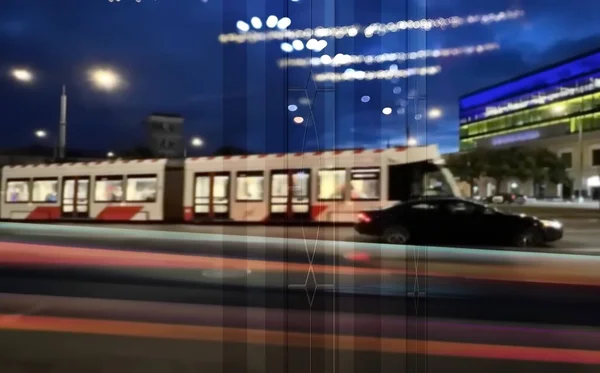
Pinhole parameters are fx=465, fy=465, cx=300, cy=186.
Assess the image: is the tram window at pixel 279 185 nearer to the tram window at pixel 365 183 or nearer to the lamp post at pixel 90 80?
the tram window at pixel 365 183

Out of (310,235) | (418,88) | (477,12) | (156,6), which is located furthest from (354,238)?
(156,6)

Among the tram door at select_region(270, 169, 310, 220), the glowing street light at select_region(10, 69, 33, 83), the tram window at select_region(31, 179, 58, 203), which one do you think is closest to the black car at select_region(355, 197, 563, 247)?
the tram door at select_region(270, 169, 310, 220)

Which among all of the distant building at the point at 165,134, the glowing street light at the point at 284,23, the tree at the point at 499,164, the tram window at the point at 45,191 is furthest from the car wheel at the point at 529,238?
the tram window at the point at 45,191

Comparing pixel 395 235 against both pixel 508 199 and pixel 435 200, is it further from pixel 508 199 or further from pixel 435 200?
pixel 508 199

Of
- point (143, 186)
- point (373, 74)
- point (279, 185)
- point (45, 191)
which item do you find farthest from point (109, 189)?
point (373, 74)

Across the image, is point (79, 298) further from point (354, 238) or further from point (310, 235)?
point (354, 238)
